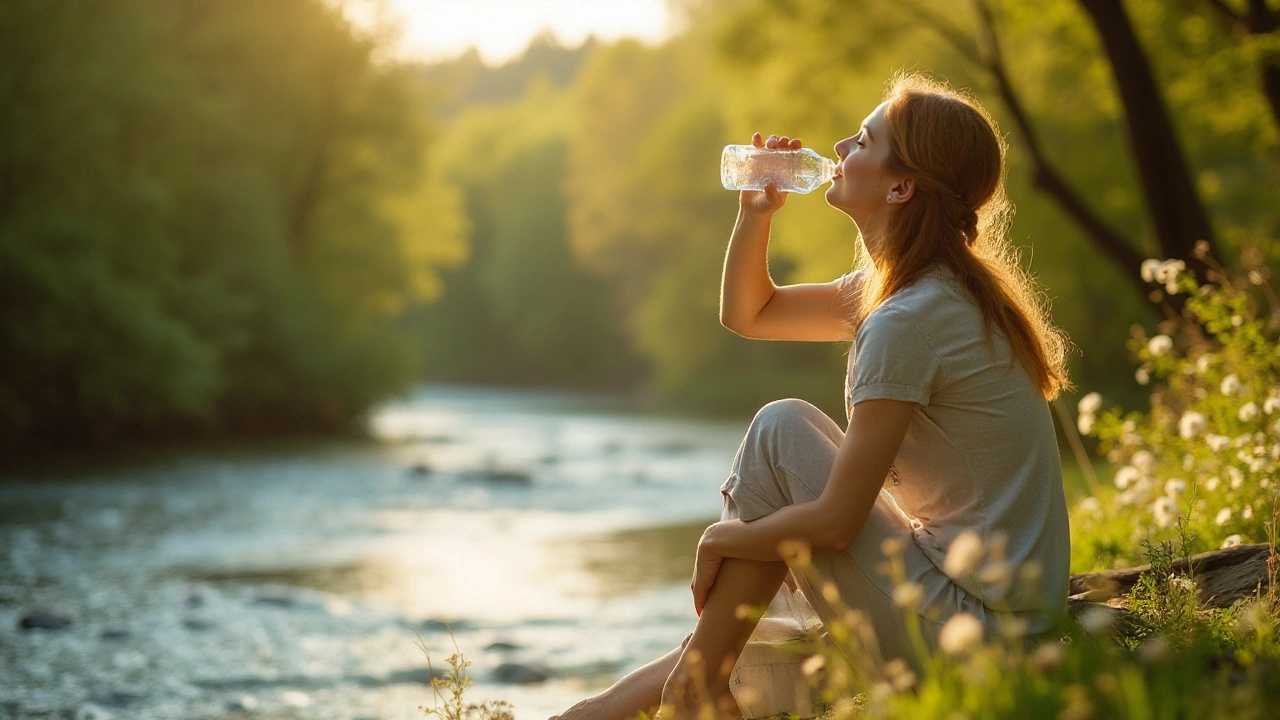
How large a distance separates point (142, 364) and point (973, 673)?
54.6 feet

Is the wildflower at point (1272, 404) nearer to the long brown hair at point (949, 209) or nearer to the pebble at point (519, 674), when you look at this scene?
the long brown hair at point (949, 209)

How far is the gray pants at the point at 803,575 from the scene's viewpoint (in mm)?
2854

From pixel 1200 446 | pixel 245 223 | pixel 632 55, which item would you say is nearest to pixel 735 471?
pixel 1200 446

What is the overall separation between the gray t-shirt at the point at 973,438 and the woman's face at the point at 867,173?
0.85ft

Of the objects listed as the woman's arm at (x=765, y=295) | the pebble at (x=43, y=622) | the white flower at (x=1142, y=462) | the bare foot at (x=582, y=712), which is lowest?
the pebble at (x=43, y=622)

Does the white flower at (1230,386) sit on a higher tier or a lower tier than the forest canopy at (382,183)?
lower

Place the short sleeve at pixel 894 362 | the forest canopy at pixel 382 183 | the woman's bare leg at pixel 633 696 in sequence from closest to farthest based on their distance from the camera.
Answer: the short sleeve at pixel 894 362 → the woman's bare leg at pixel 633 696 → the forest canopy at pixel 382 183

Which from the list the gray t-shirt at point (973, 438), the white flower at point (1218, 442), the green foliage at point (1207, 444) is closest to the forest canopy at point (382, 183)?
the green foliage at point (1207, 444)

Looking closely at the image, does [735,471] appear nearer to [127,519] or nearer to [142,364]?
[127,519]

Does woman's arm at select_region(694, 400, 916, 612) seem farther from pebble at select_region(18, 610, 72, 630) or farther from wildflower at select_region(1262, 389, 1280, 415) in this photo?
pebble at select_region(18, 610, 72, 630)

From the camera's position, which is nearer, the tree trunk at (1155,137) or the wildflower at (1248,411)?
the wildflower at (1248,411)

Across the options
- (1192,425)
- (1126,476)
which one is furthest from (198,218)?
(1192,425)

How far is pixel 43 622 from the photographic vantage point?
7207mm

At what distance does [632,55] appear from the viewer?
4525 centimetres
